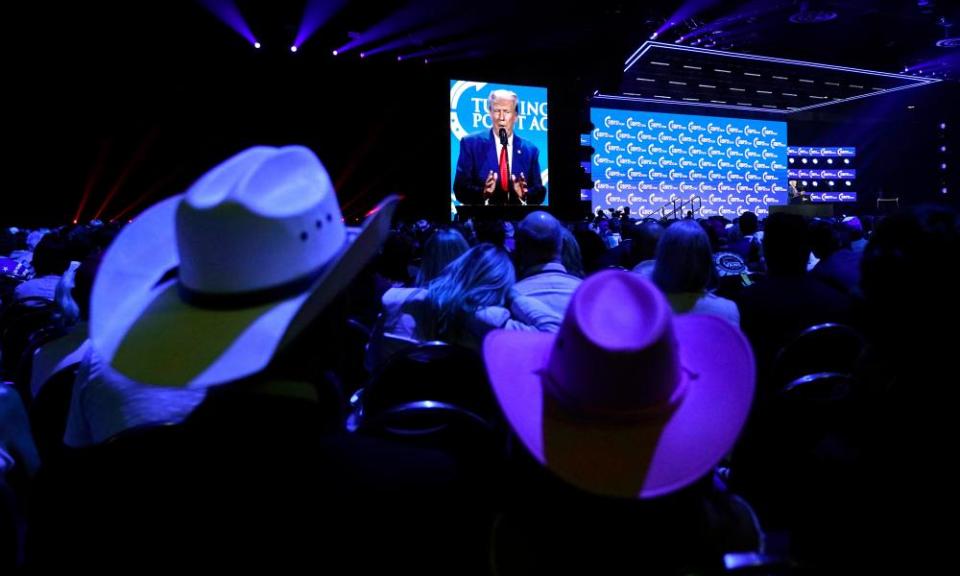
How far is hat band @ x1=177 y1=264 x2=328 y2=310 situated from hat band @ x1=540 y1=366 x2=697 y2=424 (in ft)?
1.45

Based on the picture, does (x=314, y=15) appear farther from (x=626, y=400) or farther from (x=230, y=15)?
(x=626, y=400)

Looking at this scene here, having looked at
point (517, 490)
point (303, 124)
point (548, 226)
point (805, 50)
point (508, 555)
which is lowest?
point (508, 555)

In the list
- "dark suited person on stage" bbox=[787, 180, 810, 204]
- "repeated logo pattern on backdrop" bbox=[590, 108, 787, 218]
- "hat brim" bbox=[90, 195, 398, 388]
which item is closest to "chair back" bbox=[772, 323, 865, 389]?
"hat brim" bbox=[90, 195, 398, 388]

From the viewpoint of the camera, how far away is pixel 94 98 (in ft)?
37.0

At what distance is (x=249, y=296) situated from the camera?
0.96 meters

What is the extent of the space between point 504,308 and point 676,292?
0.81m

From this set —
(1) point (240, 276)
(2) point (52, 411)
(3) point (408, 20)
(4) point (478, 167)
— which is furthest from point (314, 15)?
(1) point (240, 276)

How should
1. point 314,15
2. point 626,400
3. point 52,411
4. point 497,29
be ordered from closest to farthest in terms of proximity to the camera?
point 626,400 → point 52,411 → point 314,15 → point 497,29

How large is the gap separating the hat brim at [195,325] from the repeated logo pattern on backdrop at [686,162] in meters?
16.6

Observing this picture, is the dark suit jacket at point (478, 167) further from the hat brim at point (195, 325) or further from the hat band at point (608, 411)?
the hat band at point (608, 411)

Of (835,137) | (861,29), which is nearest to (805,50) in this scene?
(861,29)

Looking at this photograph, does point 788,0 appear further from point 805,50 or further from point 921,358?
point 921,358

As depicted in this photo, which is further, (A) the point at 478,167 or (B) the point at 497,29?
(B) the point at 497,29

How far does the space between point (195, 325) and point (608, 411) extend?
675 millimetres
